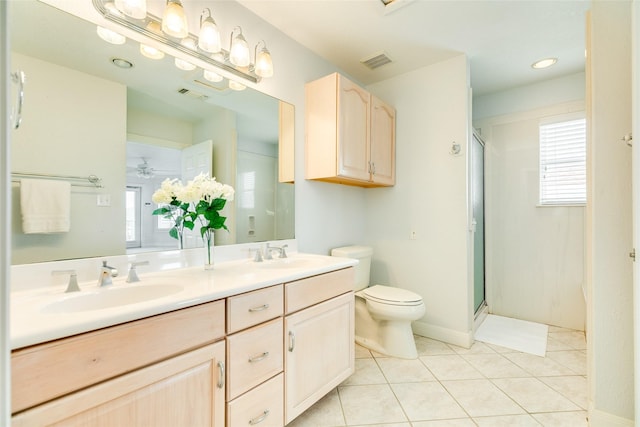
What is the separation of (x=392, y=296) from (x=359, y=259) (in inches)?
16.9

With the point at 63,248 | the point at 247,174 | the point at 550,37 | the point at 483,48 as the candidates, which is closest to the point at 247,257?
the point at 247,174

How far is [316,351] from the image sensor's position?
1498 millimetres

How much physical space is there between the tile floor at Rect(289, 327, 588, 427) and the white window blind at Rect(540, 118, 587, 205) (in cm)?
134

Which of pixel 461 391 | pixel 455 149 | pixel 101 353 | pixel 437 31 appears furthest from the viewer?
pixel 455 149

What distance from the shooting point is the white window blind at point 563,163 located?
2.66m

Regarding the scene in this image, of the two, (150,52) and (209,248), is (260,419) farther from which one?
(150,52)

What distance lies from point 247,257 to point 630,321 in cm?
201

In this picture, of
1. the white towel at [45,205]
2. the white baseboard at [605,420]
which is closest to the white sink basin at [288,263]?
the white towel at [45,205]

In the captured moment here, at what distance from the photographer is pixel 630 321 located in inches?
53.2

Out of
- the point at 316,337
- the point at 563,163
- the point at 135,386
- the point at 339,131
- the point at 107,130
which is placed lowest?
the point at 316,337

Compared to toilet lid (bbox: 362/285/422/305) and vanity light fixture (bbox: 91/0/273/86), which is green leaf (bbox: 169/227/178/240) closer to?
vanity light fixture (bbox: 91/0/273/86)

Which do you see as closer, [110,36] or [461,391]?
[110,36]

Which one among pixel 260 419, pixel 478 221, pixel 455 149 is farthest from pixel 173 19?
pixel 478 221

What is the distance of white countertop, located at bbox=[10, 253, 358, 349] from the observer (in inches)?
28.4
